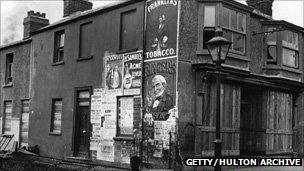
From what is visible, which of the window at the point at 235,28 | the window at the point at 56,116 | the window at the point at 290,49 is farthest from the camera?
the window at the point at 56,116

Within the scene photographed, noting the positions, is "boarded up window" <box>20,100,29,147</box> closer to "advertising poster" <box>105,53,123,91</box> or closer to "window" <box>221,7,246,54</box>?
"advertising poster" <box>105,53,123,91</box>

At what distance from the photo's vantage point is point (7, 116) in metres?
24.3

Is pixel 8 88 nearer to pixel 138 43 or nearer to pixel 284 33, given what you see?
pixel 138 43

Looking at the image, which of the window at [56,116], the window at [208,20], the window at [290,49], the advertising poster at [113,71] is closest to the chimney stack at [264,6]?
the window at [290,49]

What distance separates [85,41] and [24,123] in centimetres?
687

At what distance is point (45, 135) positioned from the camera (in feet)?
67.3

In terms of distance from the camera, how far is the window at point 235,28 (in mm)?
15266

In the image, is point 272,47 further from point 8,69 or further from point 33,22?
point 8,69

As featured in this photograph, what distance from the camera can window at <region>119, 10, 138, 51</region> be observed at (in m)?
16.2

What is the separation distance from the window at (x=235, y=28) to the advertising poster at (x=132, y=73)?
324 cm

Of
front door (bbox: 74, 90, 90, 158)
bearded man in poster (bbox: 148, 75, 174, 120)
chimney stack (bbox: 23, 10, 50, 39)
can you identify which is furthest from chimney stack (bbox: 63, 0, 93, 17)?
bearded man in poster (bbox: 148, 75, 174, 120)

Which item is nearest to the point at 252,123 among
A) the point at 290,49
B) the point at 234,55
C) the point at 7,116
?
the point at 234,55

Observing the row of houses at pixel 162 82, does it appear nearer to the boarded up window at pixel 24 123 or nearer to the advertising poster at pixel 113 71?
the advertising poster at pixel 113 71

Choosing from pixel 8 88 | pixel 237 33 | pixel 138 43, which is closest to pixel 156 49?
pixel 138 43
